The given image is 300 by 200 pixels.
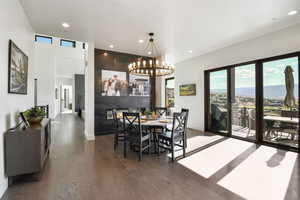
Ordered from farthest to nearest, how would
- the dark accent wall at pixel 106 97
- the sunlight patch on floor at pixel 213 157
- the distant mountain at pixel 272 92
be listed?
the dark accent wall at pixel 106 97
the distant mountain at pixel 272 92
the sunlight patch on floor at pixel 213 157

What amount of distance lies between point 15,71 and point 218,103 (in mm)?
5707

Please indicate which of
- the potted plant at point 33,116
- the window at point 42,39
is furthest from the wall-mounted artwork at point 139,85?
the window at point 42,39

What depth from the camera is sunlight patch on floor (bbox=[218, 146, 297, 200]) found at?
2070 mm

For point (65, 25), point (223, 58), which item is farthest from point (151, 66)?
point (223, 58)

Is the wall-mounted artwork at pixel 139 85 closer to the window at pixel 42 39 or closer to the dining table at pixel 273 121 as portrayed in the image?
the dining table at pixel 273 121

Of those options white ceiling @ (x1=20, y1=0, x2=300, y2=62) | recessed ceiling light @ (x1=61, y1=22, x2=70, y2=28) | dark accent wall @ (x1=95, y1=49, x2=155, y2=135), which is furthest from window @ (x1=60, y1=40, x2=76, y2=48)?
recessed ceiling light @ (x1=61, y1=22, x2=70, y2=28)

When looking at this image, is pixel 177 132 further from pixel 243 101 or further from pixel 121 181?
pixel 243 101

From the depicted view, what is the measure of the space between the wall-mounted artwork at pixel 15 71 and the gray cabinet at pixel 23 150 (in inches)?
27.6

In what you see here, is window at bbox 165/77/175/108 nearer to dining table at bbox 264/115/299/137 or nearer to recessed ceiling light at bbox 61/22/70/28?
dining table at bbox 264/115/299/137

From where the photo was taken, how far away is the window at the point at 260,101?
3701 mm

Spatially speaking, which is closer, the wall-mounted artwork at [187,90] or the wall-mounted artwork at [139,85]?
the wall-mounted artwork at [139,85]

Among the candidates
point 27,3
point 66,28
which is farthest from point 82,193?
point 66,28

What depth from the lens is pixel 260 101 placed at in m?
4.20

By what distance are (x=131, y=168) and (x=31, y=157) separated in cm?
164
